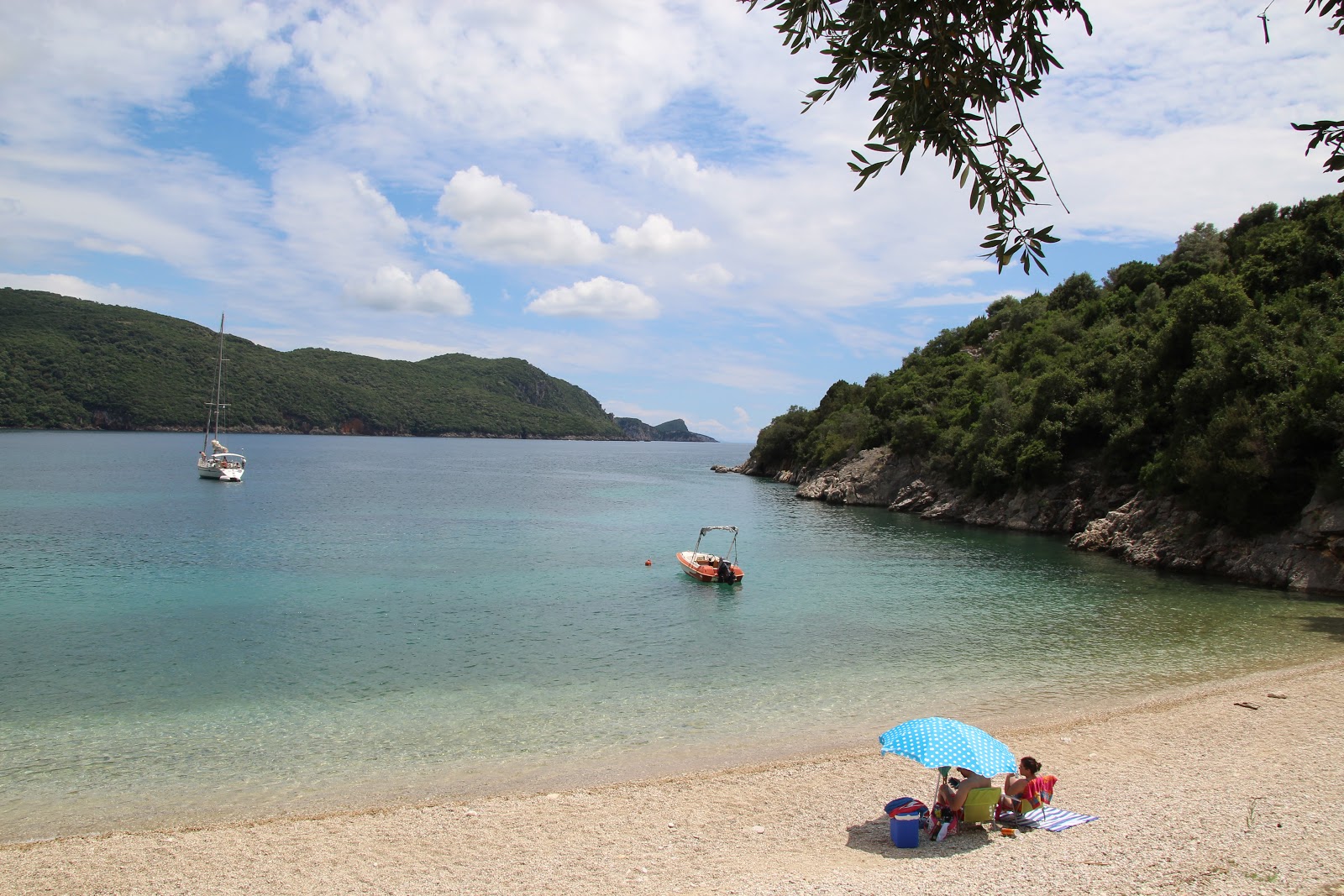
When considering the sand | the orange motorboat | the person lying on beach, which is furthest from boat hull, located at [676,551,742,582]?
the person lying on beach

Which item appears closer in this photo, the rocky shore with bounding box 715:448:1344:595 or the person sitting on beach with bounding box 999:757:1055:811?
the person sitting on beach with bounding box 999:757:1055:811

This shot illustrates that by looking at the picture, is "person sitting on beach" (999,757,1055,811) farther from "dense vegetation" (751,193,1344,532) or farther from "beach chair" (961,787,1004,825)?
"dense vegetation" (751,193,1344,532)

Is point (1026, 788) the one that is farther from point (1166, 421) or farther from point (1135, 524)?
point (1166, 421)

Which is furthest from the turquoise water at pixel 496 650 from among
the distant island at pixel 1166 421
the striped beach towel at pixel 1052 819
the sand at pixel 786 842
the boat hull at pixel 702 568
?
the striped beach towel at pixel 1052 819

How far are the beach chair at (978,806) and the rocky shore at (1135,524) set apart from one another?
27033 millimetres

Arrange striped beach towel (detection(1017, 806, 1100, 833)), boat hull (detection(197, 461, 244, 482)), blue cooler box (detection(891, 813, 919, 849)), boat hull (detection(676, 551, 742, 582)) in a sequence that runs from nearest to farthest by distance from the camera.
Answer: blue cooler box (detection(891, 813, 919, 849)) < striped beach towel (detection(1017, 806, 1100, 833)) < boat hull (detection(676, 551, 742, 582)) < boat hull (detection(197, 461, 244, 482))

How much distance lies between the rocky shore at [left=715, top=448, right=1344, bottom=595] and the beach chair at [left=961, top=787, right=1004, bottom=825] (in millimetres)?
27033

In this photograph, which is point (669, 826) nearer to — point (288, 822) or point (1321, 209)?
point (288, 822)

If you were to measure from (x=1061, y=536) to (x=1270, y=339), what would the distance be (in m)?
16.0

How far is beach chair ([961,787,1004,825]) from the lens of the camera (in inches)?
417

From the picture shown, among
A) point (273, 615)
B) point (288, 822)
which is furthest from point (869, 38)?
point (273, 615)

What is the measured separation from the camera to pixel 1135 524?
39750mm

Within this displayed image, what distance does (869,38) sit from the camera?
574 centimetres

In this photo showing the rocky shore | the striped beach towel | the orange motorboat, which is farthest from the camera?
the orange motorboat
